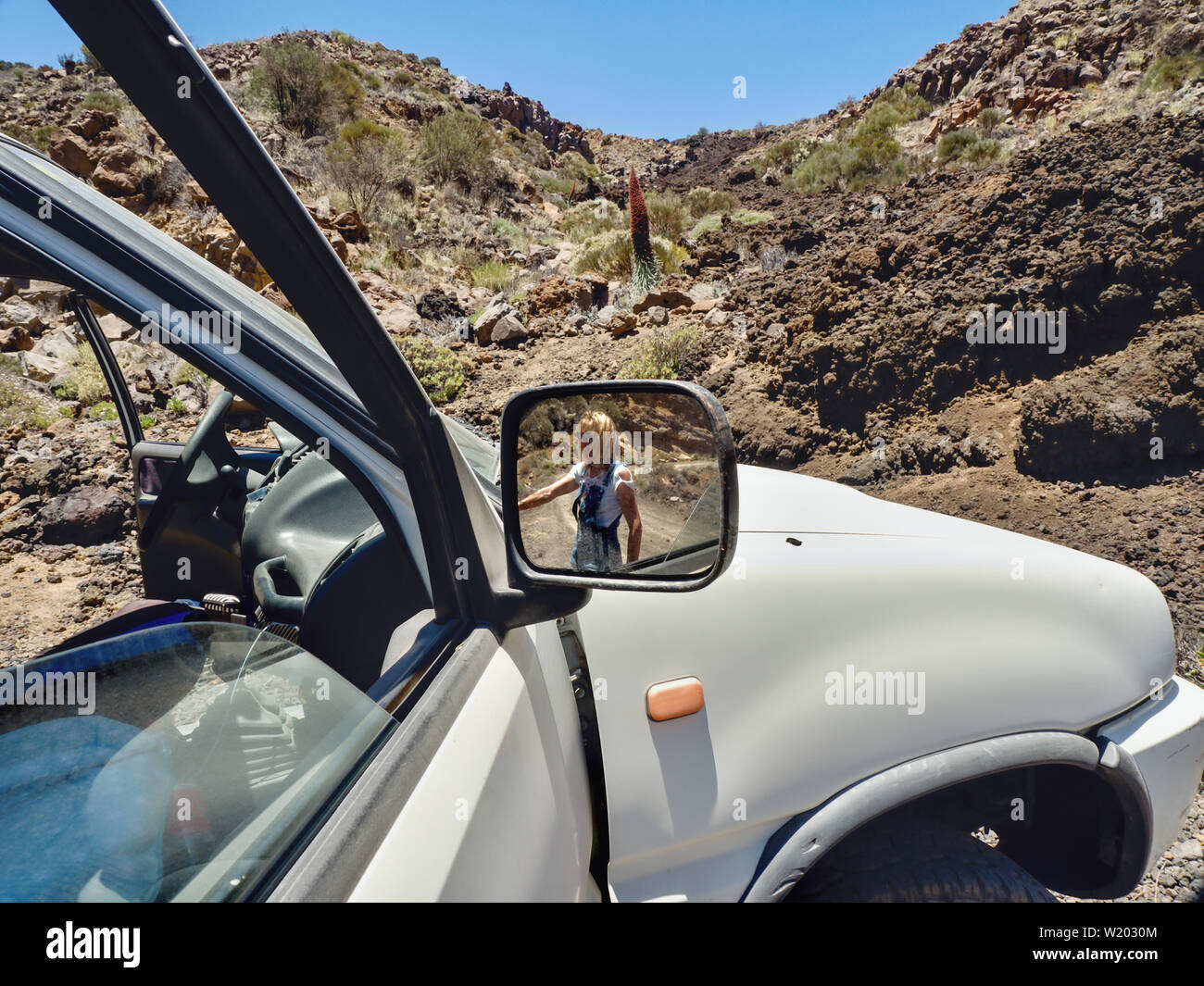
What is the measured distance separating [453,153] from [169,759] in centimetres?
2263

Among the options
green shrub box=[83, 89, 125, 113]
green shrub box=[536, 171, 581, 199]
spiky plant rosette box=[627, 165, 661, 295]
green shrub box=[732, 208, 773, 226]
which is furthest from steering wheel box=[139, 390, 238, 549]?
green shrub box=[536, 171, 581, 199]

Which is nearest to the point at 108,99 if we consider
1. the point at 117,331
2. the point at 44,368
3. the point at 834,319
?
the point at 117,331

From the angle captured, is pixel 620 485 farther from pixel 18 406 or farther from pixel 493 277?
pixel 493 277

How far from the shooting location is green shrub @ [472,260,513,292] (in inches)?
609

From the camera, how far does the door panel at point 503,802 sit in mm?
815

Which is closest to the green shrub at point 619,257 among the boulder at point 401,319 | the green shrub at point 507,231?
the green shrub at point 507,231

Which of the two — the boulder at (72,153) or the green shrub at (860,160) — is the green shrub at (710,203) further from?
the boulder at (72,153)

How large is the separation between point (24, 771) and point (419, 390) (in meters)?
0.71

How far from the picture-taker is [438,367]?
35.9 feet

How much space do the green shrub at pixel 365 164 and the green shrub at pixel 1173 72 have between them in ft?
54.9

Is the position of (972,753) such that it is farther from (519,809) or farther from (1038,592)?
(519,809)

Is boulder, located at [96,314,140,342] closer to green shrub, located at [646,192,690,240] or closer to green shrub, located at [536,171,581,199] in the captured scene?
green shrub, located at [646,192,690,240]

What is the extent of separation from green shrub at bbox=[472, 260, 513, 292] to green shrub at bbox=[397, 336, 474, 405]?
4.34 meters

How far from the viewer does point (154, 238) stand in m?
1.24
